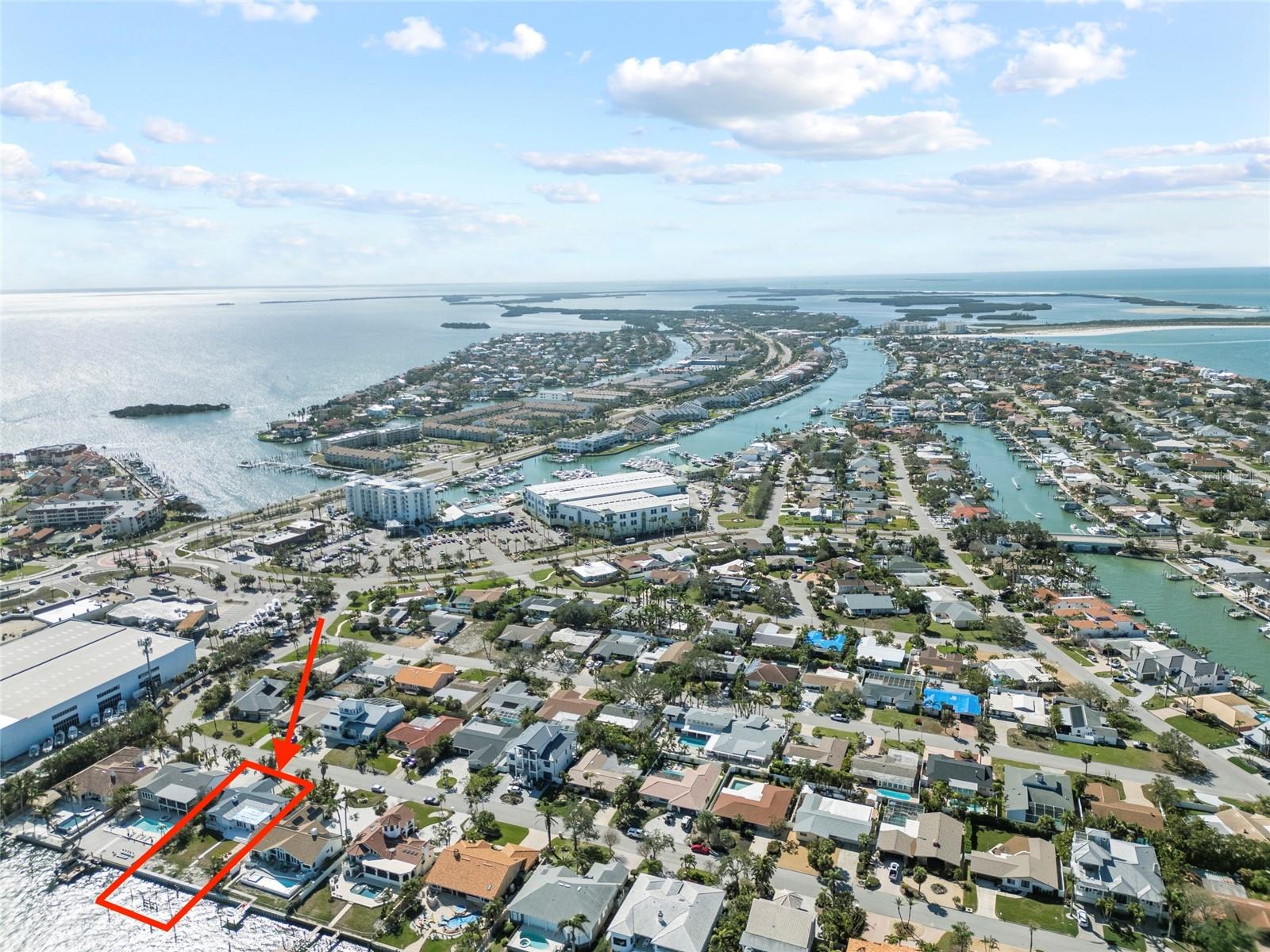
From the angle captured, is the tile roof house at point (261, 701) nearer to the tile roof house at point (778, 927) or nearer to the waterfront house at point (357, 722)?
the waterfront house at point (357, 722)

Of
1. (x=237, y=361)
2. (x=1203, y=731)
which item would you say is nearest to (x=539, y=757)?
(x=1203, y=731)

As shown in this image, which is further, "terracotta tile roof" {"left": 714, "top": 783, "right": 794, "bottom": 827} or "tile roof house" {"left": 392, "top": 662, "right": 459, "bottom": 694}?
"tile roof house" {"left": 392, "top": 662, "right": 459, "bottom": 694}

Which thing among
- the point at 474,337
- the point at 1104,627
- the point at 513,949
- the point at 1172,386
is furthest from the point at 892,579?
the point at 474,337

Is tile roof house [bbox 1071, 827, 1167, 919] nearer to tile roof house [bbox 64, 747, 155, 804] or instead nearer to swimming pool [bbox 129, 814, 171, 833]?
swimming pool [bbox 129, 814, 171, 833]

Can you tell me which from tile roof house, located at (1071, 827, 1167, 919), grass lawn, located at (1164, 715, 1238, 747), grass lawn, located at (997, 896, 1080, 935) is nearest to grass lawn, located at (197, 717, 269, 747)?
grass lawn, located at (997, 896, 1080, 935)

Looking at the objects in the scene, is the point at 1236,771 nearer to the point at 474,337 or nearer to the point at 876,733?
the point at 876,733
